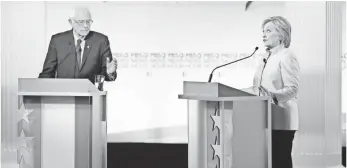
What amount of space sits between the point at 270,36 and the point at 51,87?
212 centimetres

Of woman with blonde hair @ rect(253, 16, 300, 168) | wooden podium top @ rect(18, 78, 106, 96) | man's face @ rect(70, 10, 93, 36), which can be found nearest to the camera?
wooden podium top @ rect(18, 78, 106, 96)

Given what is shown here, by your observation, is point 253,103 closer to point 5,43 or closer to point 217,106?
point 217,106

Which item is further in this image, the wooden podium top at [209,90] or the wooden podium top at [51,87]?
the wooden podium top at [51,87]

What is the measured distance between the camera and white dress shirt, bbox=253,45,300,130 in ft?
16.4

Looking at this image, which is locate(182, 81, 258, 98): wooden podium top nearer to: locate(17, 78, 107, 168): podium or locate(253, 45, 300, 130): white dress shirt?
locate(17, 78, 107, 168): podium

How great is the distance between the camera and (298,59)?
5152mm

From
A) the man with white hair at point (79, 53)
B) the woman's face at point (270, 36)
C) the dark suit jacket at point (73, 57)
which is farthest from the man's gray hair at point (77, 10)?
the woman's face at point (270, 36)

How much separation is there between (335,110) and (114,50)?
7.05 feet

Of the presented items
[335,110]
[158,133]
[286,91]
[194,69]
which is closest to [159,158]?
[158,133]

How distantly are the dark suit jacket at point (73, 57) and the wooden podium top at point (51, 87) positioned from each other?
1.04m

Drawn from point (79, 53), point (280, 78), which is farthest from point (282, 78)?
point (79, 53)

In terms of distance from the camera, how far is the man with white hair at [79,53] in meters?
5.15

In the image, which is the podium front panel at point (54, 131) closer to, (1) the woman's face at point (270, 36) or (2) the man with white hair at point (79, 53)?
(2) the man with white hair at point (79, 53)

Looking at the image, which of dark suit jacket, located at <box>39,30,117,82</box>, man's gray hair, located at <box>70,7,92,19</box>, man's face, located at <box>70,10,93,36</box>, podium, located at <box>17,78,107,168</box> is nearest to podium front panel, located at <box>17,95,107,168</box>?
podium, located at <box>17,78,107,168</box>
